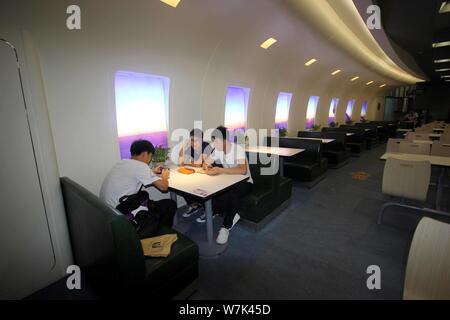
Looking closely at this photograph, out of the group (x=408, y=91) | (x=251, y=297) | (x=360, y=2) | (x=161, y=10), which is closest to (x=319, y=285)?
(x=251, y=297)

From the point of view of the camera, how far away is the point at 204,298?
1.99 m

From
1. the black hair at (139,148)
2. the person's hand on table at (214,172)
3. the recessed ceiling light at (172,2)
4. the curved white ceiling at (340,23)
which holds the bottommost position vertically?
the person's hand on table at (214,172)

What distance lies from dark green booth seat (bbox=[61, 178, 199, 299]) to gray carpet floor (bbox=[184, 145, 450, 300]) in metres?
0.36

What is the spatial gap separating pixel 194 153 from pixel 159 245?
198cm

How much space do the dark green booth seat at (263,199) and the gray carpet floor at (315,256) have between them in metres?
0.13

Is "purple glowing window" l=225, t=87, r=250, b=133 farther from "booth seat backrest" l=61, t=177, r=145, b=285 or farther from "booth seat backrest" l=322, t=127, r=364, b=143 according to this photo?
"booth seat backrest" l=322, t=127, r=364, b=143

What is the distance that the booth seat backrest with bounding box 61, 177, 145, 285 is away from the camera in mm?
1449

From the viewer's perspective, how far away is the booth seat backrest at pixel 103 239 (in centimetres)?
145

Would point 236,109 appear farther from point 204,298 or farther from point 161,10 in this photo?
point 204,298

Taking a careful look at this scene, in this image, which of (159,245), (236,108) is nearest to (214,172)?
(159,245)

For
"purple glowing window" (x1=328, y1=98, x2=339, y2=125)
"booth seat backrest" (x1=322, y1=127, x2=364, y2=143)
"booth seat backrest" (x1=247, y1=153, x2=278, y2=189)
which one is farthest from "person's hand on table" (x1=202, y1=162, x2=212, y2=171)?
"purple glowing window" (x1=328, y1=98, x2=339, y2=125)

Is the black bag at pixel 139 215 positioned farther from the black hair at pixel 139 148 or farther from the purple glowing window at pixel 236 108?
the purple glowing window at pixel 236 108

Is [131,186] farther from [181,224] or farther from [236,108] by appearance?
[236,108]

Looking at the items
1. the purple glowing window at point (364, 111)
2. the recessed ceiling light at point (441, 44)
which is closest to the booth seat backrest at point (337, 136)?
the recessed ceiling light at point (441, 44)
